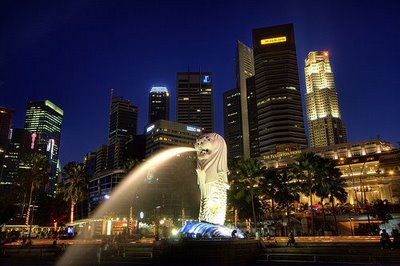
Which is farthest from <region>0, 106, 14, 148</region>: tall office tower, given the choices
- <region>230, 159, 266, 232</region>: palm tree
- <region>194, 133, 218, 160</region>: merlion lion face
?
<region>194, 133, 218, 160</region>: merlion lion face

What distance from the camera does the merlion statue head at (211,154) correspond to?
33688 millimetres

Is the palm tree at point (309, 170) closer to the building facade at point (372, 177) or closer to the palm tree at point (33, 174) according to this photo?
the building facade at point (372, 177)

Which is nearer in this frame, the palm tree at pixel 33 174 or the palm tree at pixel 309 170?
the palm tree at pixel 309 170

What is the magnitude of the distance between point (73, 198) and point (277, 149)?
11596 cm

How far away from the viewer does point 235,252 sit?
26969mm

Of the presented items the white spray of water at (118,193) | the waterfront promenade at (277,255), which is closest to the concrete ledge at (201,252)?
the waterfront promenade at (277,255)

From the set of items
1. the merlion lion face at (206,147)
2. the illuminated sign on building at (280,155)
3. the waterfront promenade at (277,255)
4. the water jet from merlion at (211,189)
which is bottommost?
the waterfront promenade at (277,255)

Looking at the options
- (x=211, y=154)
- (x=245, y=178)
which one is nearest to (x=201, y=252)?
(x=211, y=154)

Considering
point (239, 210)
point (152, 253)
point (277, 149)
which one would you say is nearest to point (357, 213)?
point (239, 210)

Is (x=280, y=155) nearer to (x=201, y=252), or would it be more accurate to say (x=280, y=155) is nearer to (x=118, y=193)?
(x=118, y=193)

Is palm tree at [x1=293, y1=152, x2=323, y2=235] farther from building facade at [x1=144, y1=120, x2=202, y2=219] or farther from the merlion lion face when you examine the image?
the merlion lion face

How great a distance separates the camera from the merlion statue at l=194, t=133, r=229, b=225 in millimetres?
32688

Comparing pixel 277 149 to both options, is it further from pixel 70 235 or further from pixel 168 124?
pixel 70 235

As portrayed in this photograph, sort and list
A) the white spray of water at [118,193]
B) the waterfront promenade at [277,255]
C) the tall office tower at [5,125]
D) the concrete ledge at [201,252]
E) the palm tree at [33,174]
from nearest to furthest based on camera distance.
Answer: the waterfront promenade at [277,255] < the concrete ledge at [201,252] < the white spray of water at [118,193] < the palm tree at [33,174] < the tall office tower at [5,125]
